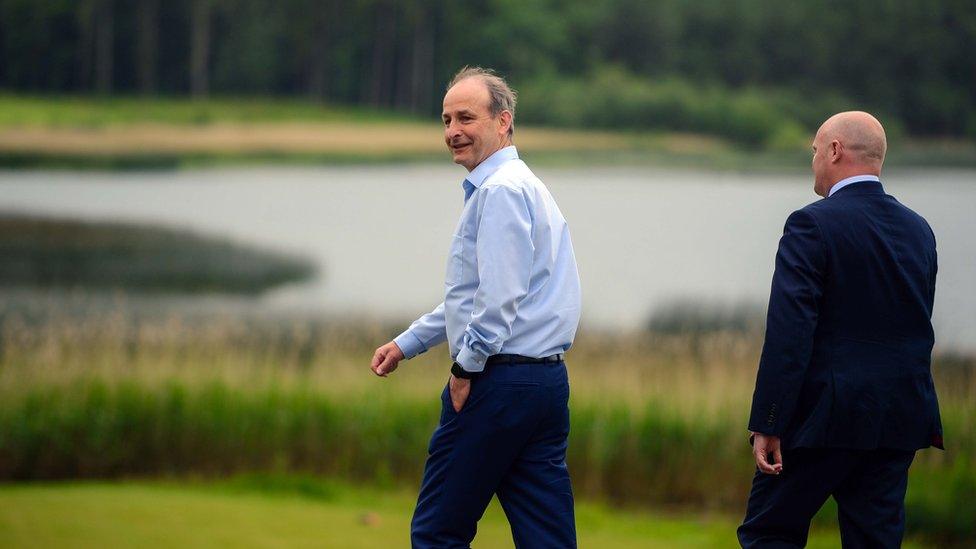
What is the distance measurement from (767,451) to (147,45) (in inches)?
299

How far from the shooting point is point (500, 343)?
2.21 metres

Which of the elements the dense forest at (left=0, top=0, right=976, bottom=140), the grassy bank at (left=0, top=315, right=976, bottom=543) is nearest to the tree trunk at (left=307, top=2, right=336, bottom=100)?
the dense forest at (left=0, top=0, right=976, bottom=140)

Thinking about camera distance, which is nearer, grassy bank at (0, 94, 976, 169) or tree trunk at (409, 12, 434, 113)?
grassy bank at (0, 94, 976, 169)

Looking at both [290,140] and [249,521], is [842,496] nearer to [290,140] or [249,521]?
[249,521]

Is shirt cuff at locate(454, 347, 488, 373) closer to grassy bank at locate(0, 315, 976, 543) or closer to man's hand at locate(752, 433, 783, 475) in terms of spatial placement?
man's hand at locate(752, 433, 783, 475)

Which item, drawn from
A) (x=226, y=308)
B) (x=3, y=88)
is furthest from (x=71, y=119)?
(x=226, y=308)

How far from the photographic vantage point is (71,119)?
354 inches

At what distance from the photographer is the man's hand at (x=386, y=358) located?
2.47 meters

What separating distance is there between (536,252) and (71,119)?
24.2 ft

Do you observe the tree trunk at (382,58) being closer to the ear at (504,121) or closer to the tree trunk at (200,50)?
the tree trunk at (200,50)

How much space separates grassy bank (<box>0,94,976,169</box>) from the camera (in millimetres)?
8859

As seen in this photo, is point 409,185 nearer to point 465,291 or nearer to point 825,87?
point 825,87

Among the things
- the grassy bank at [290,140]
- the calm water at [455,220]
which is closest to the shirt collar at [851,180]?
the calm water at [455,220]

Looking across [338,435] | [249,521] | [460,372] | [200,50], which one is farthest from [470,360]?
[200,50]
